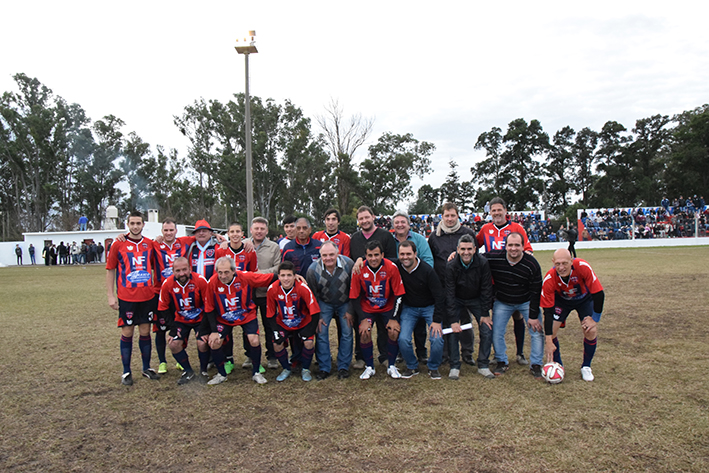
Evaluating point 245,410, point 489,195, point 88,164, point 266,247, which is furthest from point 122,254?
point 88,164

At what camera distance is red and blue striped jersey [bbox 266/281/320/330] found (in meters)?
5.07

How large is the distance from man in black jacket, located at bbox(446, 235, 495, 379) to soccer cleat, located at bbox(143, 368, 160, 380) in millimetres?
3460

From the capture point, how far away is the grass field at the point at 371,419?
10.5 ft

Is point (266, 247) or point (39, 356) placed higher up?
point (266, 247)

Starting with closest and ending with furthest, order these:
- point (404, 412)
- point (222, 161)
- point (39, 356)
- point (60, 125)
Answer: point (404, 412)
point (39, 356)
point (222, 161)
point (60, 125)

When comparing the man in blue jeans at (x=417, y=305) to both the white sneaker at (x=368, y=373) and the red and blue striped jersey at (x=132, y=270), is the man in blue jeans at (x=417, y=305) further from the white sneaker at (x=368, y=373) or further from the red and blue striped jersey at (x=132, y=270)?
the red and blue striped jersey at (x=132, y=270)

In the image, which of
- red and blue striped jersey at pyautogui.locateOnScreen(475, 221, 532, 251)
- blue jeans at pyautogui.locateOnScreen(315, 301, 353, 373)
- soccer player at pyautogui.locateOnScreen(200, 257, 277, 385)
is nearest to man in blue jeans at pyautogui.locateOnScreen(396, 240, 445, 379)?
blue jeans at pyautogui.locateOnScreen(315, 301, 353, 373)

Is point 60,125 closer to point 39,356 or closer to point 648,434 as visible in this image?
point 39,356

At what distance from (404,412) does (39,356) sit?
17.7 feet

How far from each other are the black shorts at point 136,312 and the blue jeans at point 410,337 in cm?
299

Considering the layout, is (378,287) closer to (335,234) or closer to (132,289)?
(335,234)

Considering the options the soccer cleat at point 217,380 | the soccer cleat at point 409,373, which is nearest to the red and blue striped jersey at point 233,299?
the soccer cleat at point 217,380

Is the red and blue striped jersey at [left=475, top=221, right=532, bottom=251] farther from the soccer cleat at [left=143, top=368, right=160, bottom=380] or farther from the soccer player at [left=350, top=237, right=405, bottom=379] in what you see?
the soccer cleat at [left=143, top=368, right=160, bottom=380]

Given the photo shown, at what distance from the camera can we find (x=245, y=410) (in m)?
4.22
